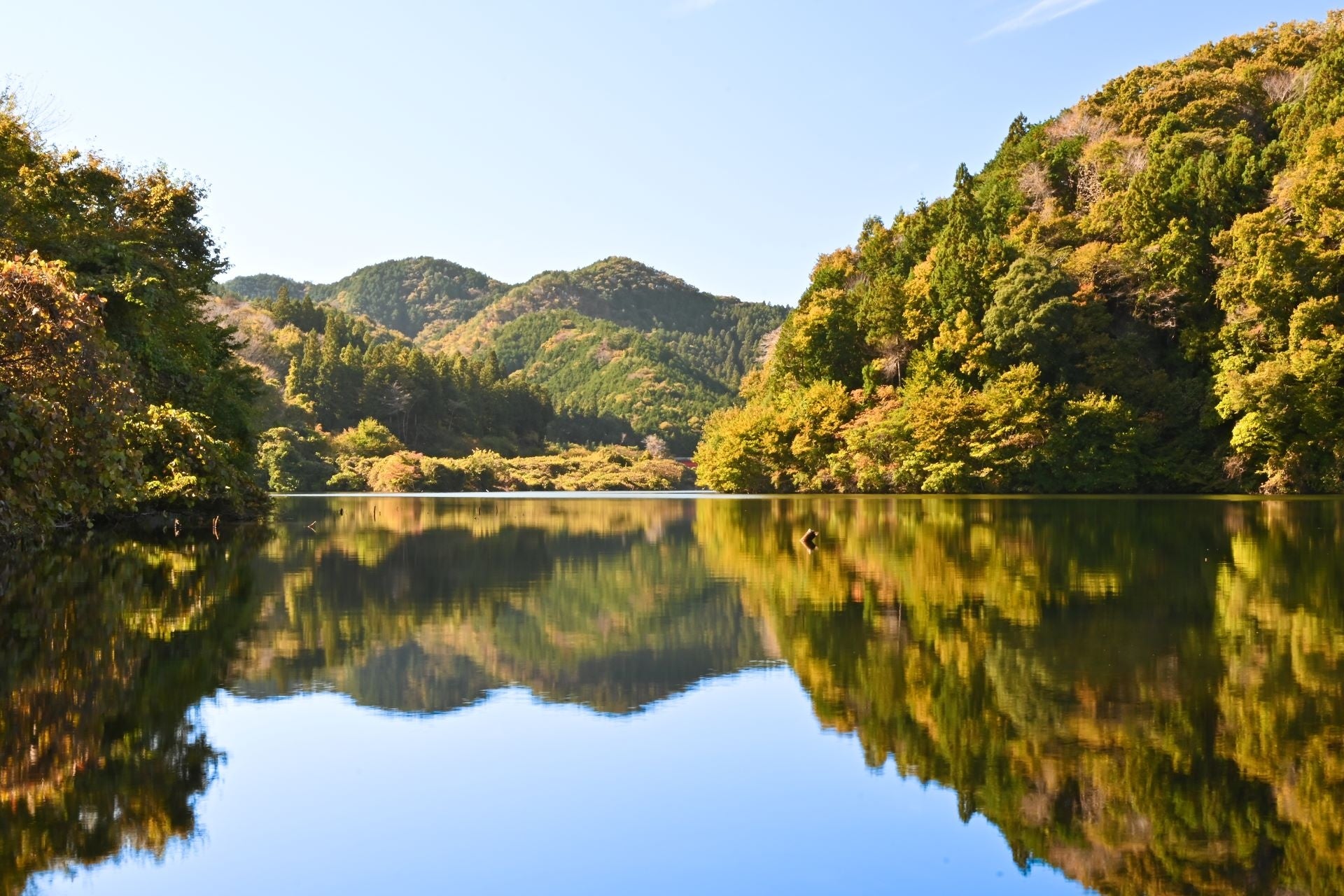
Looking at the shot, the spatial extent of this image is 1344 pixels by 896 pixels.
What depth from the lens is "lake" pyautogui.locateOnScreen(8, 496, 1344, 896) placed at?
6.19m

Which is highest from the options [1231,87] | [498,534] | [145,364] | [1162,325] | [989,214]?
[1231,87]

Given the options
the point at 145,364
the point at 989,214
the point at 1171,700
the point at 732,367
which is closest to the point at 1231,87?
the point at 989,214

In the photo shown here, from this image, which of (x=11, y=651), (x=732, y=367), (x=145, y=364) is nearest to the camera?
(x=11, y=651)

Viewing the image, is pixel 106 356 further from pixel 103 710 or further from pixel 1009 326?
pixel 1009 326

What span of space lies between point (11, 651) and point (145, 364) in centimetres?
2201

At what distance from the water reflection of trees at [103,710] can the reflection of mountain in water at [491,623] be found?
0.72 m

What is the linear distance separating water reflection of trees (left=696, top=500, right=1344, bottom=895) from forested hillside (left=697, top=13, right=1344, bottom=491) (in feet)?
114

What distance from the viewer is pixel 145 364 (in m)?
31.7

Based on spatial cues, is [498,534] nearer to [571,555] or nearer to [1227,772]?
[571,555]

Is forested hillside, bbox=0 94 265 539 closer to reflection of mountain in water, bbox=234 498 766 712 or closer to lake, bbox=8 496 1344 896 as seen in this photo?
lake, bbox=8 496 1344 896

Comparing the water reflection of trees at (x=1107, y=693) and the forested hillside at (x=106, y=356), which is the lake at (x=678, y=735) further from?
the forested hillside at (x=106, y=356)

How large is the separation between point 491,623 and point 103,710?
5.62 m

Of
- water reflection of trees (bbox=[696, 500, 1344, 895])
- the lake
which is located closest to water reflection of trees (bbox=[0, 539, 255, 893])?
the lake

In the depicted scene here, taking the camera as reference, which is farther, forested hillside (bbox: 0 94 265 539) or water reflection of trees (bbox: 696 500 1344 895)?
forested hillside (bbox: 0 94 265 539)
